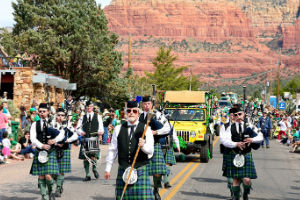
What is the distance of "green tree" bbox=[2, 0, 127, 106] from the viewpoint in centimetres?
3897

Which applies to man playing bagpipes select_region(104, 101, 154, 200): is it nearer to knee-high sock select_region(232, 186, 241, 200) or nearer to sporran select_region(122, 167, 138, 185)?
sporran select_region(122, 167, 138, 185)

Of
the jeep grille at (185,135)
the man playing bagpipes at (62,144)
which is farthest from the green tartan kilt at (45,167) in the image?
the jeep grille at (185,135)

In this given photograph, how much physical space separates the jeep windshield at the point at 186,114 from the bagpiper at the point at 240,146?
10527 mm

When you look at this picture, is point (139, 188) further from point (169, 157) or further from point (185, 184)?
point (185, 184)

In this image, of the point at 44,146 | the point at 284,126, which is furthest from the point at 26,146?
the point at 284,126

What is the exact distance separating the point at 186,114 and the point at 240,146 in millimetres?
10997

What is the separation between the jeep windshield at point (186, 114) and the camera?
67.0ft

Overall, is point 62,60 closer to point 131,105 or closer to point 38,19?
point 38,19

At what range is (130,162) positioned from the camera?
23.5 ft

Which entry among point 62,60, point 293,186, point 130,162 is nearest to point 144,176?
point 130,162

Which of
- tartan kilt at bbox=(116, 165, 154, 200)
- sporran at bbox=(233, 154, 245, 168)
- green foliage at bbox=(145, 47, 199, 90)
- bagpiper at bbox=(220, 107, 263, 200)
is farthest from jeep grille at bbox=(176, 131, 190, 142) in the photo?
green foliage at bbox=(145, 47, 199, 90)

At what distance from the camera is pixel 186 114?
20.6 m

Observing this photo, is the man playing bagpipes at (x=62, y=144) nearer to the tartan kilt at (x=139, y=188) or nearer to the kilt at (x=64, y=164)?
the kilt at (x=64, y=164)

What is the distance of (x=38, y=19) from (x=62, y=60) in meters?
3.74
